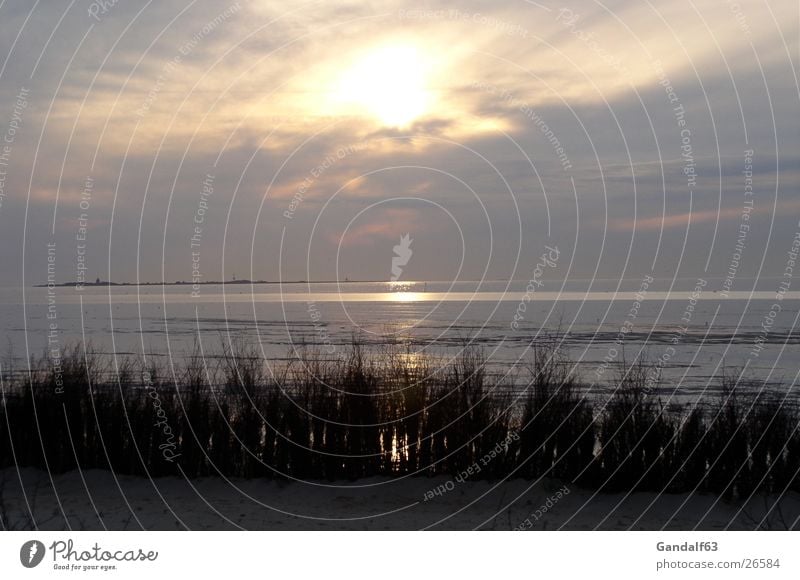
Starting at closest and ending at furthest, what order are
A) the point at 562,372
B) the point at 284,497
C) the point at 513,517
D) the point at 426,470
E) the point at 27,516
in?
the point at 27,516 < the point at 513,517 < the point at 284,497 < the point at 426,470 < the point at 562,372

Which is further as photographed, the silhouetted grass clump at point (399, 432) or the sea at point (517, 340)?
the sea at point (517, 340)

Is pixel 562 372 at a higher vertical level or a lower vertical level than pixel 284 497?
higher

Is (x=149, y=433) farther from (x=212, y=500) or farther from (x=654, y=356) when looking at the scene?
(x=654, y=356)

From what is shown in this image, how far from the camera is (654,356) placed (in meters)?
26.4

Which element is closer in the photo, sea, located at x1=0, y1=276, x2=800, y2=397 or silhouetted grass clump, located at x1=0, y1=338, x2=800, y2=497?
silhouetted grass clump, located at x1=0, y1=338, x2=800, y2=497

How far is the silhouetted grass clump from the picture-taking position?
8.98 meters

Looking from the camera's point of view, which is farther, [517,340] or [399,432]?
[517,340]

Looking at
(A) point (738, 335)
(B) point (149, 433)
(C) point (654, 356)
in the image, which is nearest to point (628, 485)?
(B) point (149, 433)

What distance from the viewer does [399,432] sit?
9609 millimetres

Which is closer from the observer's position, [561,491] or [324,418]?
[561,491]

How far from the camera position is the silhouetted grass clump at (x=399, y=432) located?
29.5ft

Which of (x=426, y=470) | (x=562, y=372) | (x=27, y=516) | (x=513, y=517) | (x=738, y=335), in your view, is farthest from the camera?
(x=738, y=335)

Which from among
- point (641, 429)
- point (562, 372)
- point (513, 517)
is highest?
point (562, 372)

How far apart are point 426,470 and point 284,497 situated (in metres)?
1.73
